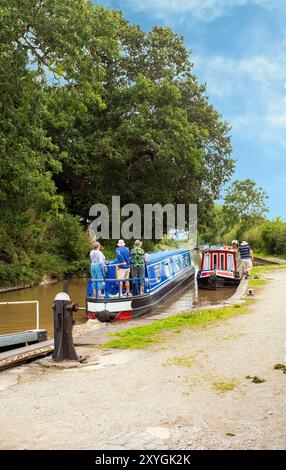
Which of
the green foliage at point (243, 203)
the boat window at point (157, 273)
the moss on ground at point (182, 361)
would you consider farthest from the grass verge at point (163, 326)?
the green foliage at point (243, 203)

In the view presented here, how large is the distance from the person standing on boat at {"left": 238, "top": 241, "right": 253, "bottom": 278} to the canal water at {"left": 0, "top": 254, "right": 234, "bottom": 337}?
164cm

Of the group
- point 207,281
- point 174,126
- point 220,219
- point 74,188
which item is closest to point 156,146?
point 174,126

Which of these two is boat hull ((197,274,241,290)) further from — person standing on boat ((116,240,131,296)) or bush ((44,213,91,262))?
bush ((44,213,91,262))

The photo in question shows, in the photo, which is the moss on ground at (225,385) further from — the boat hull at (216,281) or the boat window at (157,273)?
the boat hull at (216,281)

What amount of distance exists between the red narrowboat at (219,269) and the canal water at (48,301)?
49 cm

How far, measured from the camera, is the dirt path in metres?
4.27

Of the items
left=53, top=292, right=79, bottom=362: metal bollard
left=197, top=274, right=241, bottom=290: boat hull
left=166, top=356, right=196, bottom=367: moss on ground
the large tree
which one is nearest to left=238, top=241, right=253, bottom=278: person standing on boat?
left=197, top=274, right=241, bottom=290: boat hull

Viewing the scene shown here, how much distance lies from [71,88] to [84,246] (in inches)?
487

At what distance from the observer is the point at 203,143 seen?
32875 mm

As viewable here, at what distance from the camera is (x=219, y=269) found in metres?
23.1

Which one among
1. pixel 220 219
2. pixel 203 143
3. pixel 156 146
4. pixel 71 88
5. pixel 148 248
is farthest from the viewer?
pixel 220 219

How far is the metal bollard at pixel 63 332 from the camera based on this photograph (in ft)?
24.7

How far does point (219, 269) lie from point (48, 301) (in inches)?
335

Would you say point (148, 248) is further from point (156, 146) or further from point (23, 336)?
point (23, 336)
